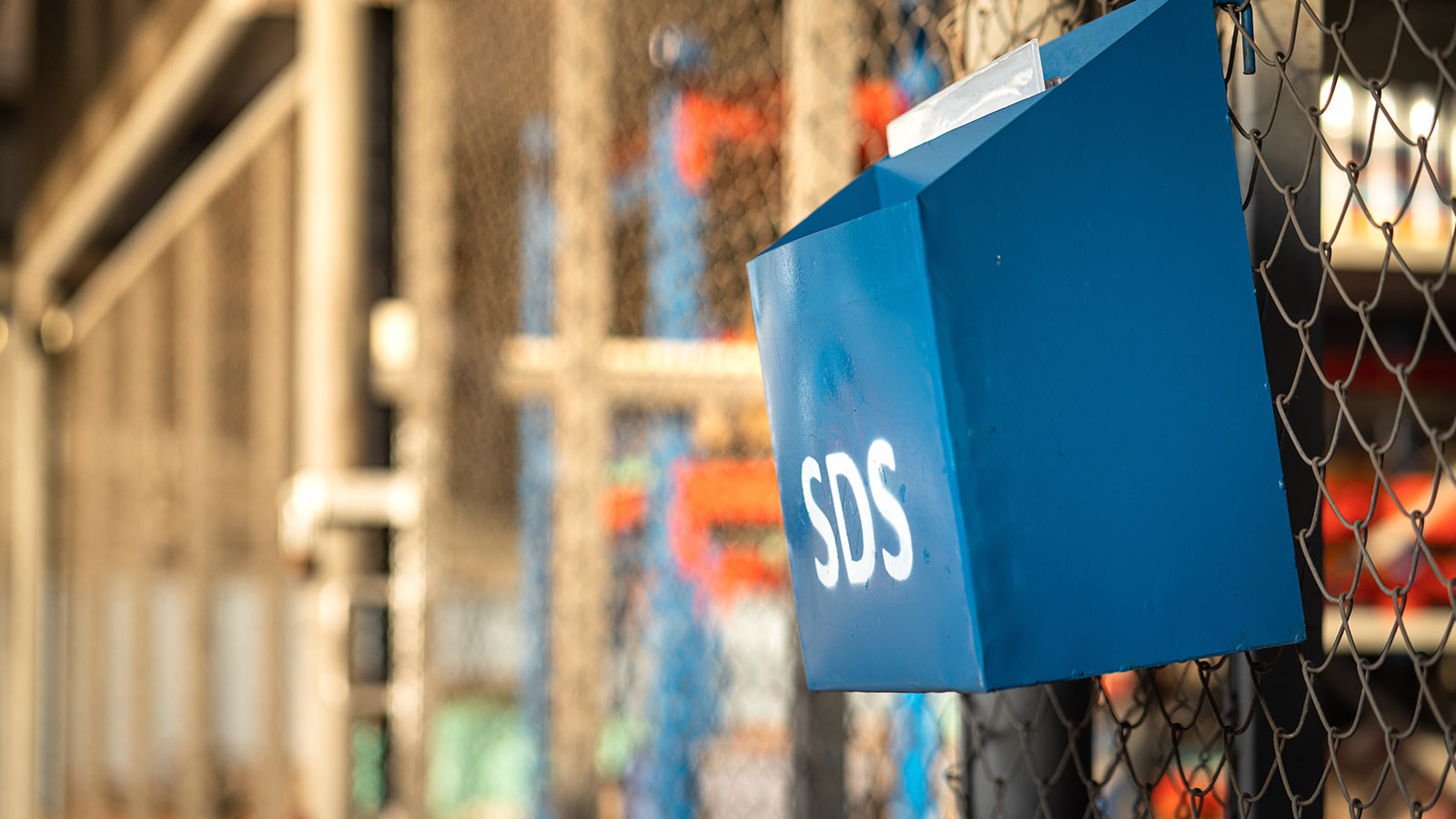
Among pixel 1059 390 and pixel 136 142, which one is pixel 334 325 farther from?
pixel 1059 390

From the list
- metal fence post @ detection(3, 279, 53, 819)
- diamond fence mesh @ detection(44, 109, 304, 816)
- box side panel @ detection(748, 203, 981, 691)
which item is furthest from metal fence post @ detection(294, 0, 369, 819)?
metal fence post @ detection(3, 279, 53, 819)

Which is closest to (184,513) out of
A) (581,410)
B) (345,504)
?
(345,504)

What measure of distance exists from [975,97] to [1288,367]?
0.28 m

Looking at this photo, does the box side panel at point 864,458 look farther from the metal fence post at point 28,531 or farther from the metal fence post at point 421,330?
the metal fence post at point 28,531

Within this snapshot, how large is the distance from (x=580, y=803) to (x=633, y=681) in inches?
10.8

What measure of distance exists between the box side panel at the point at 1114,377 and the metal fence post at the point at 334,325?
213 cm

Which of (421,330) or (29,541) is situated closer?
(421,330)

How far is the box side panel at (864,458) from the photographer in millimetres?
642

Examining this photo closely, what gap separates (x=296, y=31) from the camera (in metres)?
3.15

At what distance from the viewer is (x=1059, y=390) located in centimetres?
66

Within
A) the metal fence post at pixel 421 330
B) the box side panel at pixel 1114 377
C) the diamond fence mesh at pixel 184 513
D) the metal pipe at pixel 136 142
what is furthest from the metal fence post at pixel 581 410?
the box side panel at pixel 1114 377

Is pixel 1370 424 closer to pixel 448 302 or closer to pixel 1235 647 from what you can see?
pixel 448 302

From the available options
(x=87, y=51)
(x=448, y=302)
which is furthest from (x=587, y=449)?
(x=87, y=51)

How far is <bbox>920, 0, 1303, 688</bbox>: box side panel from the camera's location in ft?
2.09
